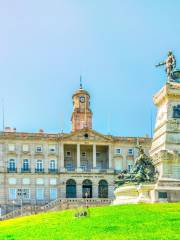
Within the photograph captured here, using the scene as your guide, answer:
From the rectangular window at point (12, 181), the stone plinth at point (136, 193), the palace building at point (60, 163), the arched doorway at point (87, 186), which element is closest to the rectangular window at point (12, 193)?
the palace building at point (60, 163)

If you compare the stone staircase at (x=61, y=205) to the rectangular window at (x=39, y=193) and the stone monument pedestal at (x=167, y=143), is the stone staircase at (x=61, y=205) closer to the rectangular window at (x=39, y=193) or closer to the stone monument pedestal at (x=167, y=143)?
the rectangular window at (x=39, y=193)

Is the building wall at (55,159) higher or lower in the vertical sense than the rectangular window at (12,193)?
higher

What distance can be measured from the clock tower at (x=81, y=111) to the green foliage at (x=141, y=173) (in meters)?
50.7

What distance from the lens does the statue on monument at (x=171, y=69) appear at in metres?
Result: 49.5

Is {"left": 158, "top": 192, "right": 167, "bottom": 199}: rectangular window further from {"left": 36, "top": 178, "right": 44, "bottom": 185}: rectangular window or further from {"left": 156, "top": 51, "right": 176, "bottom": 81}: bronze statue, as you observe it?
{"left": 36, "top": 178, "right": 44, "bottom": 185}: rectangular window

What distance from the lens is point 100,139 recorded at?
89438 mm

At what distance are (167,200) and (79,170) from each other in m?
44.9

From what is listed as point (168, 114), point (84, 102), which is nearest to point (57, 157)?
point (84, 102)

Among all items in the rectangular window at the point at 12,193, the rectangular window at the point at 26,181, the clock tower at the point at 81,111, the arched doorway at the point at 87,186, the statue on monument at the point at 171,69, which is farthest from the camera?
the clock tower at the point at 81,111

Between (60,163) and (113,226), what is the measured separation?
5960cm

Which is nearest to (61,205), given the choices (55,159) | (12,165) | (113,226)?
(12,165)

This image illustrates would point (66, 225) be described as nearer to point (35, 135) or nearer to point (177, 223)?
point (177, 223)

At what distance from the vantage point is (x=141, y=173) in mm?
44625

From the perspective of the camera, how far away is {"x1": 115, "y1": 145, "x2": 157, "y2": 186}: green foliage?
4431 centimetres
